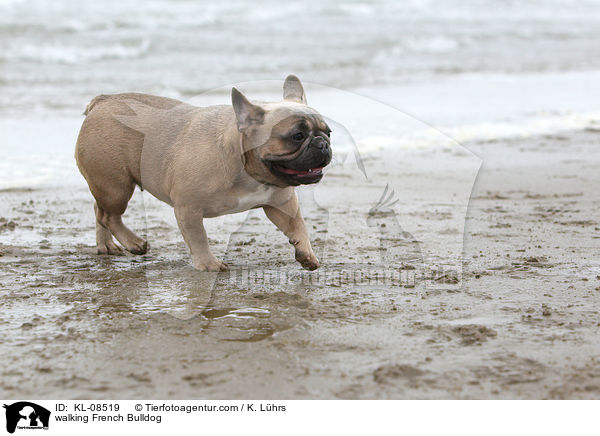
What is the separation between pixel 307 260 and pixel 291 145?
2.55ft

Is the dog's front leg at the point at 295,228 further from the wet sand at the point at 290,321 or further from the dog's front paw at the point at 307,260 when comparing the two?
the wet sand at the point at 290,321

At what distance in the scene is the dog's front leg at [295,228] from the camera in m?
4.80

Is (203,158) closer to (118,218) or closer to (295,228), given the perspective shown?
(295,228)

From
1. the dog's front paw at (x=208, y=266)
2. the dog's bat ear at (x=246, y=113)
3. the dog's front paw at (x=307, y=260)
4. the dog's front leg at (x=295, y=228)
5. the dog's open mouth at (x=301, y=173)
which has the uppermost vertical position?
the dog's bat ear at (x=246, y=113)

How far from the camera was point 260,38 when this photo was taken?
22156 millimetres

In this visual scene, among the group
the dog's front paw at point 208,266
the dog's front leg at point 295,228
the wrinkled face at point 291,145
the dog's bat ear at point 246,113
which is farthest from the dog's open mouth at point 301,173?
the dog's front paw at point 208,266

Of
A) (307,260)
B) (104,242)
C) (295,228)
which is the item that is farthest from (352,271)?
(104,242)

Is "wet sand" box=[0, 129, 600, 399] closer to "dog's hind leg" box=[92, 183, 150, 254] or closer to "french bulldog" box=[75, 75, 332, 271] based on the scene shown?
"dog's hind leg" box=[92, 183, 150, 254]

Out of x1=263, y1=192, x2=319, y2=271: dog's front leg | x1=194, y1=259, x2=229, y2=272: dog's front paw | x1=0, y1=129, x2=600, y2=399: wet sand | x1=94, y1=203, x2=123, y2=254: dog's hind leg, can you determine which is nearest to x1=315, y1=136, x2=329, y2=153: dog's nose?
x1=263, y1=192, x2=319, y2=271: dog's front leg

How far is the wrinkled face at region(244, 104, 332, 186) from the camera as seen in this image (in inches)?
171

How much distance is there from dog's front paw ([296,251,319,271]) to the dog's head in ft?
1.61
